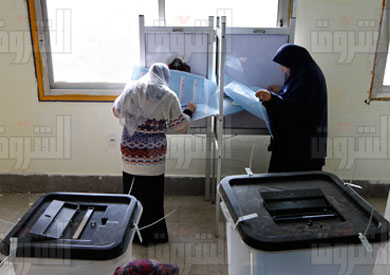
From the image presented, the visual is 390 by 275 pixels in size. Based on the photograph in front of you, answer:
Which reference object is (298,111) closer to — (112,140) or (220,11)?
(220,11)

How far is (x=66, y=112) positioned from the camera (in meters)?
3.23

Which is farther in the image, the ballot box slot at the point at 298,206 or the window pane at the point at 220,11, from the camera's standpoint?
the window pane at the point at 220,11

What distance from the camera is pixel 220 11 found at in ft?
9.77

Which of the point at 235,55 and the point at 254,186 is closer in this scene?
the point at 254,186

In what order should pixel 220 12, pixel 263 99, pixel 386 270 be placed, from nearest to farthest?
1. pixel 386 270
2. pixel 263 99
3. pixel 220 12

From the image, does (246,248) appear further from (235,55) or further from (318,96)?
(235,55)

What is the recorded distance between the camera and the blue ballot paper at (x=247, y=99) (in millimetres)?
2453

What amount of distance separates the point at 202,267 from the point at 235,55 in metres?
1.39

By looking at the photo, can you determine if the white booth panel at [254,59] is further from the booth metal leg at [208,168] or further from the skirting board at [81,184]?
the skirting board at [81,184]

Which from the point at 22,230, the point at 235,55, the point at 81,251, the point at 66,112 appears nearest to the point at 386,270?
the point at 235,55

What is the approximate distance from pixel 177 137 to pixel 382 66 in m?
1.68

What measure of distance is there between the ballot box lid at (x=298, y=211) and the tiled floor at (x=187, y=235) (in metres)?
0.90

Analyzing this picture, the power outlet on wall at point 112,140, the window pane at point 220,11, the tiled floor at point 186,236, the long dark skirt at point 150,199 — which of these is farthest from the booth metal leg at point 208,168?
the window pane at point 220,11

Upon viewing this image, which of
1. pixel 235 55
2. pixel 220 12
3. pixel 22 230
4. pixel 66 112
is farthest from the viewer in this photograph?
pixel 66 112
